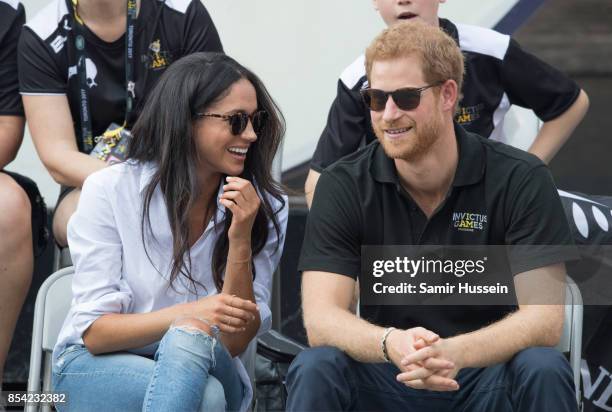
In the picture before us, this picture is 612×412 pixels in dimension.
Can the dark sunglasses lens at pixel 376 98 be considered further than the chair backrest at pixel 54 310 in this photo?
No

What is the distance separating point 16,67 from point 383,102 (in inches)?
55.3

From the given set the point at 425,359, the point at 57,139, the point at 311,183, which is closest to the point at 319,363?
the point at 425,359

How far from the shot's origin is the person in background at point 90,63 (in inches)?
149

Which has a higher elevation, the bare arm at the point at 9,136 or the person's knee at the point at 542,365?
the bare arm at the point at 9,136

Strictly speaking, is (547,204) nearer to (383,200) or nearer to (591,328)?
(383,200)

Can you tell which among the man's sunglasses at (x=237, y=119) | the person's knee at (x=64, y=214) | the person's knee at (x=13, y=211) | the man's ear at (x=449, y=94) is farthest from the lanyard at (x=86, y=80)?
the man's ear at (x=449, y=94)

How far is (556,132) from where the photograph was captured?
13.0 ft

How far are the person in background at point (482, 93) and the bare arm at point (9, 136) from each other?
95 centimetres

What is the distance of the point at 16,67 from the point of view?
392cm

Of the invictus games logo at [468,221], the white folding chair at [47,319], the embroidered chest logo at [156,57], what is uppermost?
the embroidered chest logo at [156,57]

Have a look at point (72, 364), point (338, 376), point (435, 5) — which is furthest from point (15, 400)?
point (435, 5)

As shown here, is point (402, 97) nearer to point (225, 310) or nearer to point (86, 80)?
point (225, 310)

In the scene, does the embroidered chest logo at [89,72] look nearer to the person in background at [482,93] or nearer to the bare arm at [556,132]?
the person in background at [482,93]

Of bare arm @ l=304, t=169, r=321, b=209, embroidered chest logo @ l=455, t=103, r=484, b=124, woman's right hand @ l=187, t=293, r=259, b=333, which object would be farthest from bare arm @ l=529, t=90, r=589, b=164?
woman's right hand @ l=187, t=293, r=259, b=333
